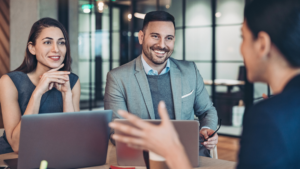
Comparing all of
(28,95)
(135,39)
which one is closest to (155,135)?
(28,95)

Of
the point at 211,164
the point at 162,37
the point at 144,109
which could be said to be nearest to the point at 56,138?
the point at 211,164

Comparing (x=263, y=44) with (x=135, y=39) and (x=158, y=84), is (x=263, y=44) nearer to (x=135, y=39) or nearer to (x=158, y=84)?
(x=158, y=84)

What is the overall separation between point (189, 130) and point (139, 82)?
857mm

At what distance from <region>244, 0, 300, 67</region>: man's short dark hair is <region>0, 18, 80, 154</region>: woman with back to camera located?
4.08ft

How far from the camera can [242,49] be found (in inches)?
Answer: 32.5

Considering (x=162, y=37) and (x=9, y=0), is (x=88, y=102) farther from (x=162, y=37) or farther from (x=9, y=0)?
(x=162, y=37)

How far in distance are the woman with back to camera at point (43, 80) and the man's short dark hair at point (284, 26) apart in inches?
49.0

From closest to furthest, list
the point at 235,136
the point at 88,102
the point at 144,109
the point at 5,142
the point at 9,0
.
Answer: the point at 5,142 < the point at 144,109 < the point at 9,0 < the point at 235,136 < the point at 88,102

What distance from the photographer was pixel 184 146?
1.20 metres

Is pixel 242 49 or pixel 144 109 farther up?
pixel 242 49

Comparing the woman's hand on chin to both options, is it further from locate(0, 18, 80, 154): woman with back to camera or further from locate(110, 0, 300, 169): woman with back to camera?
locate(110, 0, 300, 169): woman with back to camera

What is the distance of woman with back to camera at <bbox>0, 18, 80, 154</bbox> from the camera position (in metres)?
1.71

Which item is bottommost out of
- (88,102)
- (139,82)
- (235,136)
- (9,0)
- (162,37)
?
(235,136)

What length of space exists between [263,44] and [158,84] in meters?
1.33
